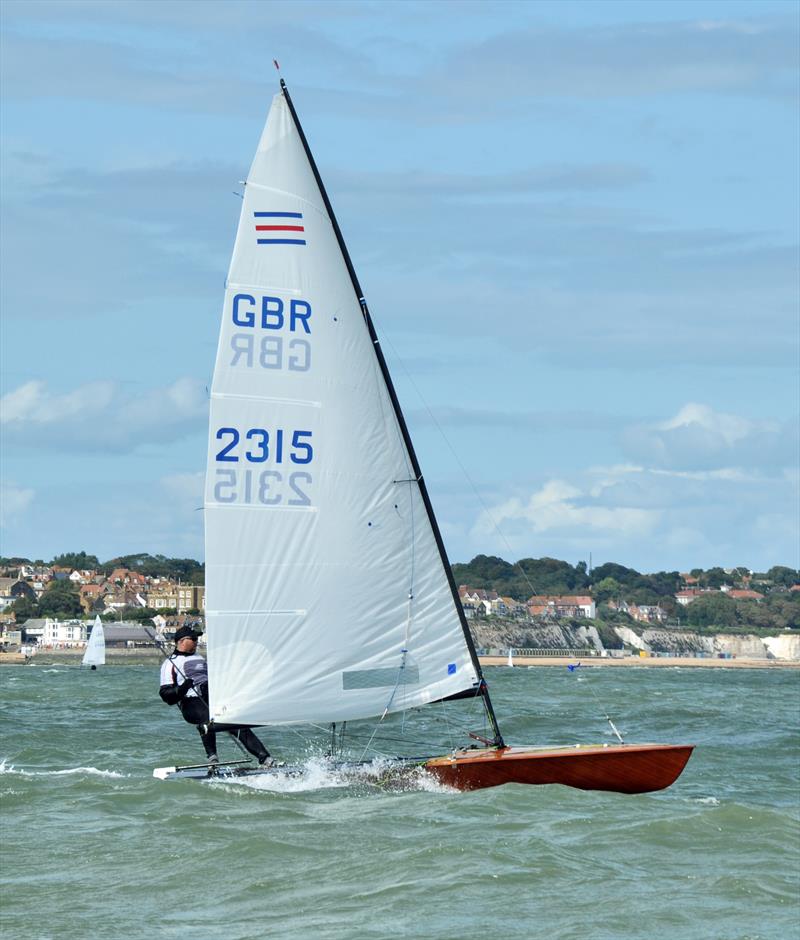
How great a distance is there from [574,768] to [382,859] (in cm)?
415

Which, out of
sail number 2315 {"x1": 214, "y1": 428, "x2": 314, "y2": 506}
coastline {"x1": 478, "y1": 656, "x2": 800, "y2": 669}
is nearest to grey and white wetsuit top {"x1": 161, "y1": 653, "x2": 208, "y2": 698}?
sail number 2315 {"x1": 214, "y1": 428, "x2": 314, "y2": 506}

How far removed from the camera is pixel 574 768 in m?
17.7

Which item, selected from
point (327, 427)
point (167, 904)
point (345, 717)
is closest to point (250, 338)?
point (327, 427)

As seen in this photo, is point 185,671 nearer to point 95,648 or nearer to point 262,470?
point 262,470

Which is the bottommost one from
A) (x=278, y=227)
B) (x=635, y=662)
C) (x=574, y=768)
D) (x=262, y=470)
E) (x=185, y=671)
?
(x=574, y=768)

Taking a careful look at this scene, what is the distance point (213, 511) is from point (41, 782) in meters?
4.07

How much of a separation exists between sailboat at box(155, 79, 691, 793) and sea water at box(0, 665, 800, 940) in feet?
2.51

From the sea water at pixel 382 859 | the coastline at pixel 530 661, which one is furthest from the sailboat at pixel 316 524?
the coastline at pixel 530 661

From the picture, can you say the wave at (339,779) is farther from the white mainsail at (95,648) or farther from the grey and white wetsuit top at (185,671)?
the white mainsail at (95,648)

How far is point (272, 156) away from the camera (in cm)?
1780

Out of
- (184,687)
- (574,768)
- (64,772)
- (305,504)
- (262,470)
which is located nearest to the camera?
(574,768)

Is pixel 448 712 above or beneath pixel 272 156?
beneath

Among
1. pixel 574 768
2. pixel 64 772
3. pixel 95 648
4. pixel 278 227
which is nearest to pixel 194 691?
pixel 64 772

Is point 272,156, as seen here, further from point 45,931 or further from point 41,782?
point 45,931
